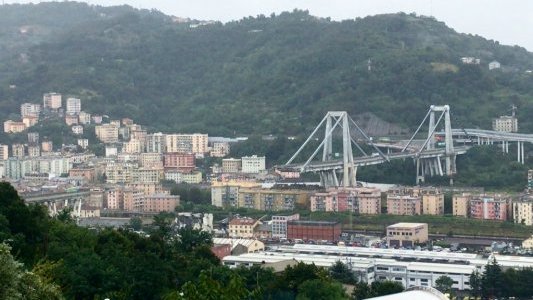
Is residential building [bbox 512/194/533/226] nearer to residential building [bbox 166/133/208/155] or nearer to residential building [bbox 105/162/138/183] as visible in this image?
residential building [bbox 105/162/138/183]

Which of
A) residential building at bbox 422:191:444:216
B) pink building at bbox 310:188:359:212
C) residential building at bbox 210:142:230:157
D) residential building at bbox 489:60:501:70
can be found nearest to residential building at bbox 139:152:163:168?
residential building at bbox 210:142:230:157

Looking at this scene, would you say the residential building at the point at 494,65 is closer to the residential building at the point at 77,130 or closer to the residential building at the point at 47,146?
the residential building at the point at 77,130

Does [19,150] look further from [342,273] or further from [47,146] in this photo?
[342,273]

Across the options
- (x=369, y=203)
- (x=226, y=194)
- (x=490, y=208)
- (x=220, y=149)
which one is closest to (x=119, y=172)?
(x=220, y=149)

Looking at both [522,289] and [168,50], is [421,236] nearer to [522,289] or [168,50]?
[522,289]

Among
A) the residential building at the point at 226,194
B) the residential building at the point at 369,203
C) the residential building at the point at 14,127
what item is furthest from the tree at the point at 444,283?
the residential building at the point at 14,127
